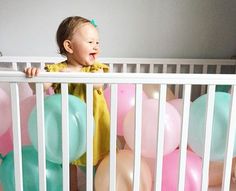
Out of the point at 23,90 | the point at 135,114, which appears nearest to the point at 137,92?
the point at 135,114

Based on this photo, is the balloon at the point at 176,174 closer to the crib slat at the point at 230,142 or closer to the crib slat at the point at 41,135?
the crib slat at the point at 230,142

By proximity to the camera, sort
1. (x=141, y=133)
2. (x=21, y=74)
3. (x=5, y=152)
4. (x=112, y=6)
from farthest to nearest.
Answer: (x=112, y=6) → (x=5, y=152) → (x=141, y=133) → (x=21, y=74)

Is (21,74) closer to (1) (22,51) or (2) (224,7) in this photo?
(1) (22,51)

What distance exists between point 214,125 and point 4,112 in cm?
69

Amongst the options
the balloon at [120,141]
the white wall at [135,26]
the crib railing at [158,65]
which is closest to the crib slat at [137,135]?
the balloon at [120,141]

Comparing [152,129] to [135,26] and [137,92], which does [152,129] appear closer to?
[137,92]

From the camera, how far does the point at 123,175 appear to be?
1142mm

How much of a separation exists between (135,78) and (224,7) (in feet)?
3.97

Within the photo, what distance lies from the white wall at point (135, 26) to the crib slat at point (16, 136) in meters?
0.99

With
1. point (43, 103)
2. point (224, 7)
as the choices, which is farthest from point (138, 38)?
point (43, 103)

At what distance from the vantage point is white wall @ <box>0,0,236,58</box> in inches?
75.0

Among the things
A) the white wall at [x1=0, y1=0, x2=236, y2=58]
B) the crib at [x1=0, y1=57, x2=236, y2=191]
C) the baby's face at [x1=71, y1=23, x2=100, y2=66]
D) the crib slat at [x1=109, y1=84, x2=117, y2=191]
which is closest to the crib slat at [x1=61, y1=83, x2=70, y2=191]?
the crib at [x1=0, y1=57, x2=236, y2=191]

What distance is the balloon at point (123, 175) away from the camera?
1.14 m

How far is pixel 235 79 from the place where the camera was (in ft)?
3.49
